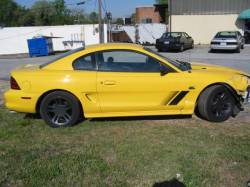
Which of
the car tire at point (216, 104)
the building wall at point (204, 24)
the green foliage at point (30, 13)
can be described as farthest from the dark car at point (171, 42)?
the green foliage at point (30, 13)

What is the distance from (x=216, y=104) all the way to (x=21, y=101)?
3.39 meters

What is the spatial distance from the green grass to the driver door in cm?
37

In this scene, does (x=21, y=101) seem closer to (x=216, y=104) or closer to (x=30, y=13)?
(x=216, y=104)

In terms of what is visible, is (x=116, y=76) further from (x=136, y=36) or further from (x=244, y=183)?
(x=136, y=36)

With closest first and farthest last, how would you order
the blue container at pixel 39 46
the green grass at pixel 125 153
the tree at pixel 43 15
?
the green grass at pixel 125 153 < the blue container at pixel 39 46 < the tree at pixel 43 15

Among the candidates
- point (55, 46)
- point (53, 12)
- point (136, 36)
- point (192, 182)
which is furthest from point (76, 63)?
point (53, 12)

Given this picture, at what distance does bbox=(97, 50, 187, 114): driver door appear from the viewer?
6000mm

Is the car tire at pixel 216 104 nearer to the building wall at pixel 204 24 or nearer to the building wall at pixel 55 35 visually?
the building wall at pixel 55 35

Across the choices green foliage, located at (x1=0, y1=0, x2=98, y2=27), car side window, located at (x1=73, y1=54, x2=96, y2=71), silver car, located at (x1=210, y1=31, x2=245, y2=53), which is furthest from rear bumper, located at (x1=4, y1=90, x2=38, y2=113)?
green foliage, located at (x1=0, y1=0, x2=98, y2=27)

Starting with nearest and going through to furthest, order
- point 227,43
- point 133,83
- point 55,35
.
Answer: point 133,83, point 227,43, point 55,35

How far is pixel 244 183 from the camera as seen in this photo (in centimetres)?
405

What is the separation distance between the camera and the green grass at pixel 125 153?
4.19m

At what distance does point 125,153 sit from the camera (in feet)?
16.1

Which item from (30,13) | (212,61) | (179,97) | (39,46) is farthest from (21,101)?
(30,13)
